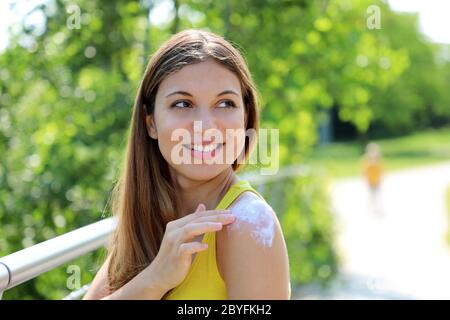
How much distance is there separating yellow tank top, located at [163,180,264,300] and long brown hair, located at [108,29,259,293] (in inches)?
8.0

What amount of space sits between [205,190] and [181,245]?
10.9 inches

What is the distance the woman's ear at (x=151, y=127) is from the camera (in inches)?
64.1

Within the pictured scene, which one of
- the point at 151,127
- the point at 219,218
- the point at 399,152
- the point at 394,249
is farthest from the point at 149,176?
the point at 399,152

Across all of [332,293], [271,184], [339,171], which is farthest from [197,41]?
[339,171]

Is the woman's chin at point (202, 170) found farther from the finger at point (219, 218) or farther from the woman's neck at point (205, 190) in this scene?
the finger at point (219, 218)

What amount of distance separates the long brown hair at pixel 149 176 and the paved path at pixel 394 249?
459cm

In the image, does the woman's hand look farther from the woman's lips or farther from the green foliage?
the green foliage

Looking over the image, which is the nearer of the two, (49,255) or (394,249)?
→ (49,255)

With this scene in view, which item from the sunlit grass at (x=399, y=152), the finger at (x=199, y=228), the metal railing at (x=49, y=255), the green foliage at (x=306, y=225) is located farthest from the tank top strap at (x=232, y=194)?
the sunlit grass at (x=399, y=152)

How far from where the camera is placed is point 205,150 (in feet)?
4.92

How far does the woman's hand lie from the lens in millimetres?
1315

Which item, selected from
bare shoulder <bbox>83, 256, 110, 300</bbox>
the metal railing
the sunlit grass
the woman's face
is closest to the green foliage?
the metal railing

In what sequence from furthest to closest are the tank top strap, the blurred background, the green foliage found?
1. the green foliage
2. the blurred background
3. the tank top strap

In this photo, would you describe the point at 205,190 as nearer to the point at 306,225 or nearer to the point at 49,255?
the point at 49,255
